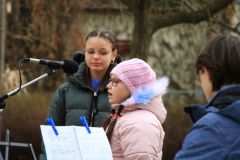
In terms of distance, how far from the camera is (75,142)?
13.8 feet

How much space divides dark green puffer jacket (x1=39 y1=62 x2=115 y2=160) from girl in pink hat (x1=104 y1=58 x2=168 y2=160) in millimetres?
813

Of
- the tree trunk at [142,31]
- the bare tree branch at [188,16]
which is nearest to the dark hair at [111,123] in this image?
the tree trunk at [142,31]

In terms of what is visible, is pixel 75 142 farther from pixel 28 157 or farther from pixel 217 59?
pixel 28 157

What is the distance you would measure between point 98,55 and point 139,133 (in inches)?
50.9

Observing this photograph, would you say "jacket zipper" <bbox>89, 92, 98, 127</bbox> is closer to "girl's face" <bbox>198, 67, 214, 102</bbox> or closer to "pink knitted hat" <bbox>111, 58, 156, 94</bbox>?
"pink knitted hat" <bbox>111, 58, 156, 94</bbox>

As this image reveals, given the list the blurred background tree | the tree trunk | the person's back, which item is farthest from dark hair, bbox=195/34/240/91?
the tree trunk

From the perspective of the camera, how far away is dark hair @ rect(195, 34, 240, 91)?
9.71 feet

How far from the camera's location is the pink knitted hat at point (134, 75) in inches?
175

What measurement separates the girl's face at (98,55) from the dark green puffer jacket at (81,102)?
0.24ft

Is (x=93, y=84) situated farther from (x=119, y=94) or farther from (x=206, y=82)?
(x=206, y=82)

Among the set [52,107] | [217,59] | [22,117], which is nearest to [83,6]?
[22,117]

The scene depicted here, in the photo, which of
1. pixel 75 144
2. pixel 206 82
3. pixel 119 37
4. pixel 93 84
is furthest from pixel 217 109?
pixel 119 37

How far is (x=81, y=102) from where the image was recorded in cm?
545

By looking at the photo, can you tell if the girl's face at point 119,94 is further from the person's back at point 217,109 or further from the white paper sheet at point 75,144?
the person's back at point 217,109
